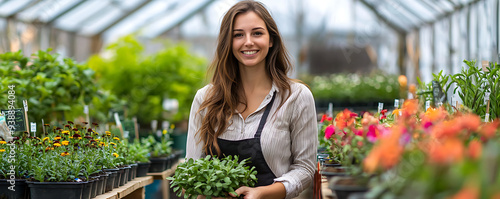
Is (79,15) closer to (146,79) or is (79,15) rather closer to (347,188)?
(146,79)

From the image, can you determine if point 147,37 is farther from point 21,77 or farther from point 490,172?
point 490,172

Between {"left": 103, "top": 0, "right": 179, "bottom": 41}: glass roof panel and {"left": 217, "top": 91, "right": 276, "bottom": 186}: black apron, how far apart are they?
779 centimetres

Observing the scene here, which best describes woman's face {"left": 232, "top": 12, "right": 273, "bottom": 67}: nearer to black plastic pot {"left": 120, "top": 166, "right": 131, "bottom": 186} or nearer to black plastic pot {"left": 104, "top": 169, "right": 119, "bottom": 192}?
black plastic pot {"left": 104, "top": 169, "right": 119, "bottom": 192}

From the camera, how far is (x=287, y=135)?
204cm

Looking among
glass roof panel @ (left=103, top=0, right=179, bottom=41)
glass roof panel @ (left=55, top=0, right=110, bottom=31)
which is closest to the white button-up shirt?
glass roof panel @ (left=55, top=0, right=110, bottom=31)

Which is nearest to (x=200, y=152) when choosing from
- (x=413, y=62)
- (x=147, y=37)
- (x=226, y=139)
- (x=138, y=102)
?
(x=226, y=139)

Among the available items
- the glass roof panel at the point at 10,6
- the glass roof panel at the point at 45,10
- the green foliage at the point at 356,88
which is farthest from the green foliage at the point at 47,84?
the green foliage at the point at 356,88

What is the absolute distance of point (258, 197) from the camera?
1.80m

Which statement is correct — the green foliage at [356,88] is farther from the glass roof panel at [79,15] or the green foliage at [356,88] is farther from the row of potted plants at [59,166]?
the row of potted plants at [59,166]

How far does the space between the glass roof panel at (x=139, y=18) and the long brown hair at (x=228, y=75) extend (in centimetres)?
757

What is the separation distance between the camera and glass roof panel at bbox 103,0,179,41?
9.50 metres

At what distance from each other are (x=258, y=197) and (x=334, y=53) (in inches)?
295

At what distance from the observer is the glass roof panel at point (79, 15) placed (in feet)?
27.5

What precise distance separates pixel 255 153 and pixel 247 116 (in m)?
0.17
